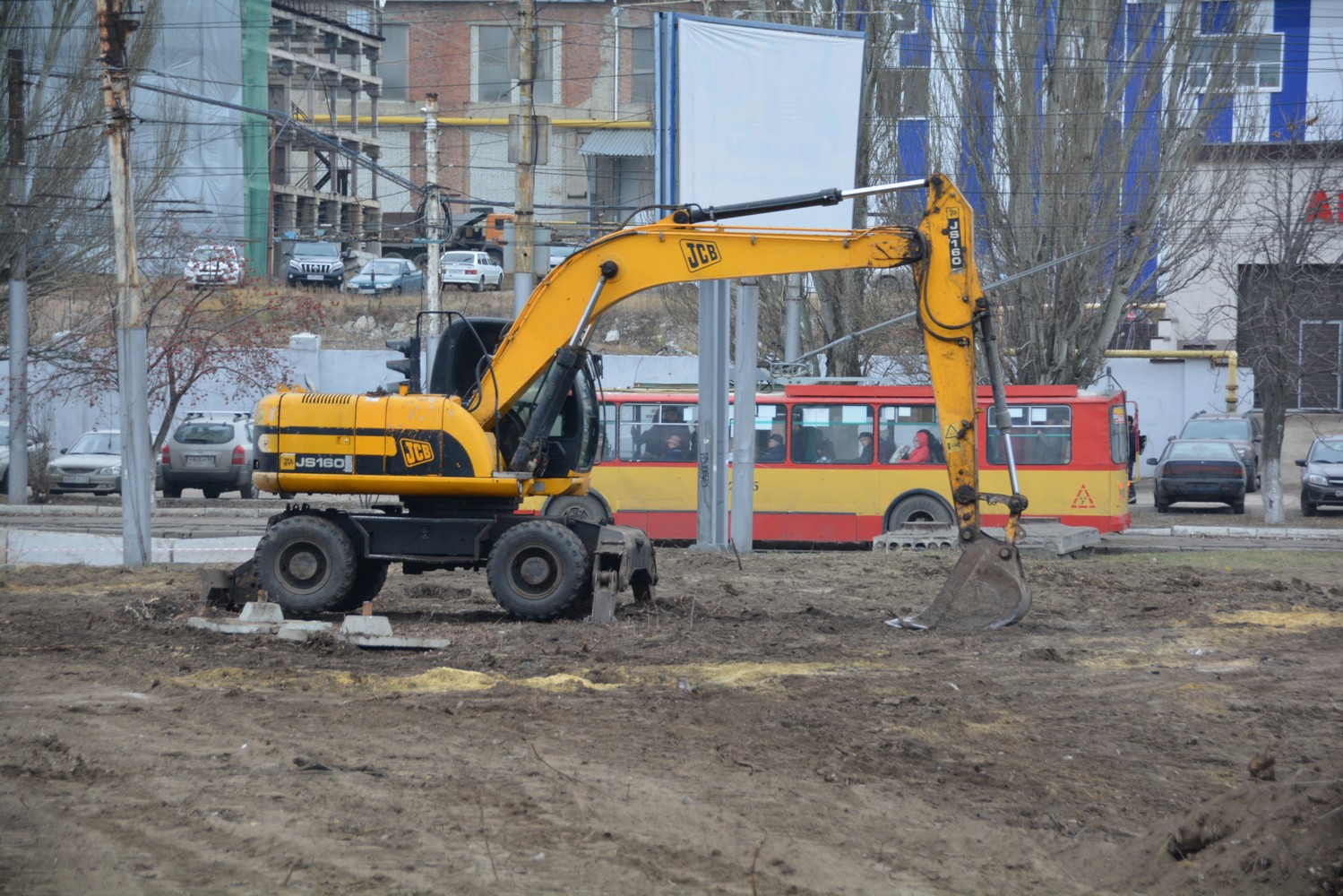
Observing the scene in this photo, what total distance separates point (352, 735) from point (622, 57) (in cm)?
5034

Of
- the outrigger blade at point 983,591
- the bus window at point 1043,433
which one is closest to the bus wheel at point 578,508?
the bus window at point 1043,433

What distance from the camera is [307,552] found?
12.4 metres

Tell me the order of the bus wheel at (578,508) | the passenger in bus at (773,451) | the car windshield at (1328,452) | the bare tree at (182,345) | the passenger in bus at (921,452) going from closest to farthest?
the bus wheel at (578,508) < the passenger in bus at (921,452) < the passenger in bus at (773,451) < the car windshield at (1328,452) < the bare tree at (182,345)

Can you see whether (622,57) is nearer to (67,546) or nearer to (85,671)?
(67,546)

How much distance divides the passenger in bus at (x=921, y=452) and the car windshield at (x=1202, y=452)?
369 inches

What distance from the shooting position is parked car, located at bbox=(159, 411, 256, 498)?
29.5m

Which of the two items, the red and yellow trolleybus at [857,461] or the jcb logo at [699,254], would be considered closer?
the jcb logo at [699,254]

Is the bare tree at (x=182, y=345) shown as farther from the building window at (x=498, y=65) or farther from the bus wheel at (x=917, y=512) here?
the building window at (x=498, y=65)

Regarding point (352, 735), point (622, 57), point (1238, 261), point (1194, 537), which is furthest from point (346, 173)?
Result: point (352, 735)

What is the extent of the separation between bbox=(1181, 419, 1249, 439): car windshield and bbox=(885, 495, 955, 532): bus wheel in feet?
46.5

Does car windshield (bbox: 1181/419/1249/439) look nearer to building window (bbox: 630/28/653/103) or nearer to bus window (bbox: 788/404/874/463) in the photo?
bus window (bbox: 788/404/874/463)

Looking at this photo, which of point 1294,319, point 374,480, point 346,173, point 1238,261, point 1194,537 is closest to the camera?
point 374,480

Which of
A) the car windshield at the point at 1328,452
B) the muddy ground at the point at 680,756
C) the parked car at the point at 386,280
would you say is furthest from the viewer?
the parked car at the point at 386,280

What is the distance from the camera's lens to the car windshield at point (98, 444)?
97.9 feet
